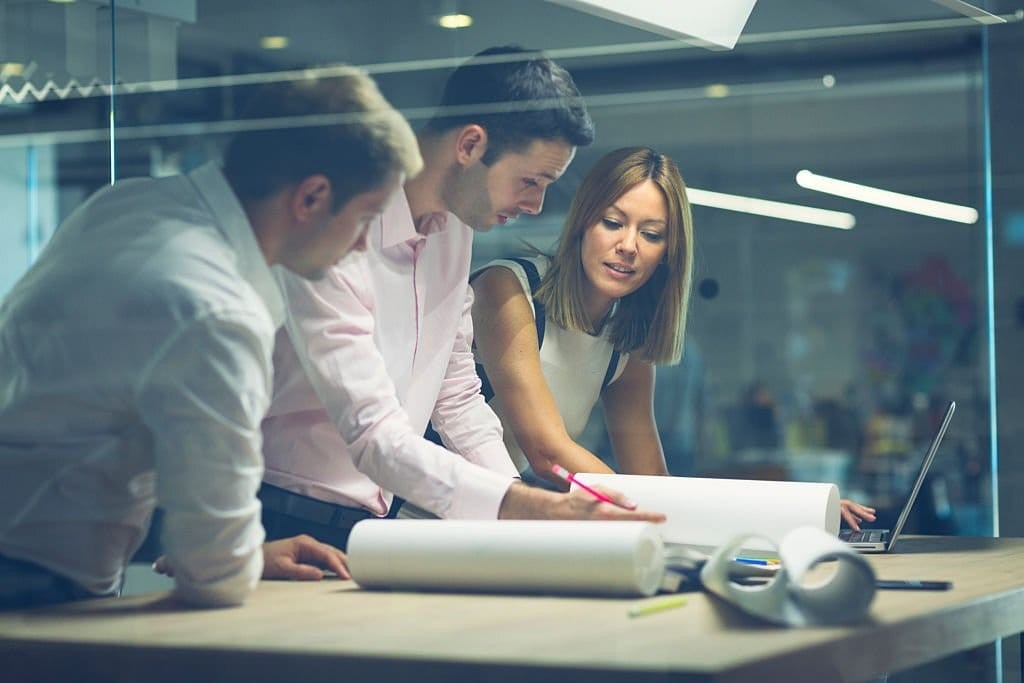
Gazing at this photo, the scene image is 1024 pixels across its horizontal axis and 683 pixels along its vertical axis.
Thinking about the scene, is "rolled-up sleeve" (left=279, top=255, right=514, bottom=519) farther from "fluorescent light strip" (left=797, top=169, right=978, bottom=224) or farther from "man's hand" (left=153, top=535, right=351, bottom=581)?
"fluorescent light strip" (left=797, top=169, right=978, bottom=224)

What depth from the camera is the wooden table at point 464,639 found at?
0.96m

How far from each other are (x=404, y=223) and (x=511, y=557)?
547 millimetres

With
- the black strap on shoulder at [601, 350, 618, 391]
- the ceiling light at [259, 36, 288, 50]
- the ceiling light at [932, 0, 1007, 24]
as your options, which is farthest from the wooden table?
the ceiling light at [932, 0, 1007, 24]

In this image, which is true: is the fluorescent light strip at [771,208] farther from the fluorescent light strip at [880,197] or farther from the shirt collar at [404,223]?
the shirt collar at [404,223]

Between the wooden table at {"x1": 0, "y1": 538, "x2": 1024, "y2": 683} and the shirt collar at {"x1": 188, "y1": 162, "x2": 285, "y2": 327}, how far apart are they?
1.00 feet

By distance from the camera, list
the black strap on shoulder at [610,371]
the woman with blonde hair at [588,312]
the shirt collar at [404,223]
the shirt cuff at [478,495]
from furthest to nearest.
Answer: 1. the black strap on shoulder at [610,371]
2. the woman with blonde hair at [588,312]
3. the shirt collar at [404,223]
4. the shirt cuff at [478,495]

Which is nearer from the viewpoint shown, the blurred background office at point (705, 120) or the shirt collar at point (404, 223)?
the shirt collar at point (404, 223)

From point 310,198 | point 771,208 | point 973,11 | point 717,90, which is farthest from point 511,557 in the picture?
point 771,208

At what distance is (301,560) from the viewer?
1.50 meters

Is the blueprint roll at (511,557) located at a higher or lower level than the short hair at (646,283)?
lower

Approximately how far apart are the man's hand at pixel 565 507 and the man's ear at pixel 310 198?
0.37 m

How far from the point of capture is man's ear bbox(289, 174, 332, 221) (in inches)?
54.1

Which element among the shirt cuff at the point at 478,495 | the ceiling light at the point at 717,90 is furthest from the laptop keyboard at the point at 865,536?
the ceiling light at the point at 717,90

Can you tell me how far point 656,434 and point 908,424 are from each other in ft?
13.6
